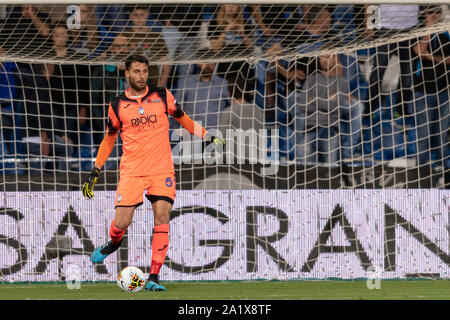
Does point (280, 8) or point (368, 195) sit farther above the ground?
point (280, 8)

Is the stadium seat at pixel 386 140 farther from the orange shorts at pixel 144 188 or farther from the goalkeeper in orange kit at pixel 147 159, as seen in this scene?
the orange shorts at pixel 144 188

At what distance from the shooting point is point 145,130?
646 centimetres

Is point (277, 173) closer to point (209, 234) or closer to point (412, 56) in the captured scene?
point (209, 234)

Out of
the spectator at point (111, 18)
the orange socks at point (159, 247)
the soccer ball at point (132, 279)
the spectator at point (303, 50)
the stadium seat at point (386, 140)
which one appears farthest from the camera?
the stadium seat at point (386, 140)

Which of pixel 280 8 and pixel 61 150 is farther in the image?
pixel 61 150

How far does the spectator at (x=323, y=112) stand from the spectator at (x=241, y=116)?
0.43m

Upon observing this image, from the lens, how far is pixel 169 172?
6520mm

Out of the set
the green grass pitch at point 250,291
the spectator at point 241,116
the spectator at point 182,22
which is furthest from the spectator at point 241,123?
the green grass pitch at point 250,291

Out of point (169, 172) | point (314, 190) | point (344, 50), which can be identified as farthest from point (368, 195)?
point (169, 172)

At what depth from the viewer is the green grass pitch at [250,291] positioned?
20.4 ft

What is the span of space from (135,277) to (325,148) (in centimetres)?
321

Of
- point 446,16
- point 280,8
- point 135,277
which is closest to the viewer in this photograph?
point 135,277

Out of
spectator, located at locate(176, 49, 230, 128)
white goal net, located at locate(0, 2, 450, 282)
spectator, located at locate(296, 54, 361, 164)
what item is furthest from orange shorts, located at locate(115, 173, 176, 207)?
spectator, located at locate(296, 54, 361, 164)

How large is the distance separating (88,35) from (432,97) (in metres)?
3.55
